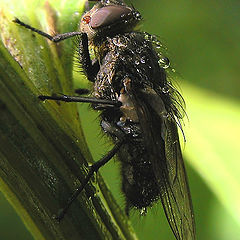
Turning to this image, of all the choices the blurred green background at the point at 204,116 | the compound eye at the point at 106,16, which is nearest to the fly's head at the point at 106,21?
the compound eye at the point at 106,16

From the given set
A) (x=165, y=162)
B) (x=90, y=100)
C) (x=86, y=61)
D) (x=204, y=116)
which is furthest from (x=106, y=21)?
(x=204, y=116)

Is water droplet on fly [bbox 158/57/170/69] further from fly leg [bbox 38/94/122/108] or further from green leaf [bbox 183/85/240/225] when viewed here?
green leaf [bbox 183/85/240/225]

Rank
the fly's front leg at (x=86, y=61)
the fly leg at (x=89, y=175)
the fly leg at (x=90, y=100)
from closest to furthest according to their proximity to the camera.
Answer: the fly leg at (x=89, y=175) → the fly leg at (x=90, y=100) → the fly's front leg at (x=86, y=61)

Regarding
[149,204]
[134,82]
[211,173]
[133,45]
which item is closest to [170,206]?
[149,204]

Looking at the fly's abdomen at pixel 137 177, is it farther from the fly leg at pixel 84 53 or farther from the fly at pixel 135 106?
the fly leg at pixel 84 53

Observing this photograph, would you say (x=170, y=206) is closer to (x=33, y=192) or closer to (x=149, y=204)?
(x=149, y=204)

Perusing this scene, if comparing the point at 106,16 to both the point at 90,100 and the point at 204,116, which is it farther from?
the point at 204,116
